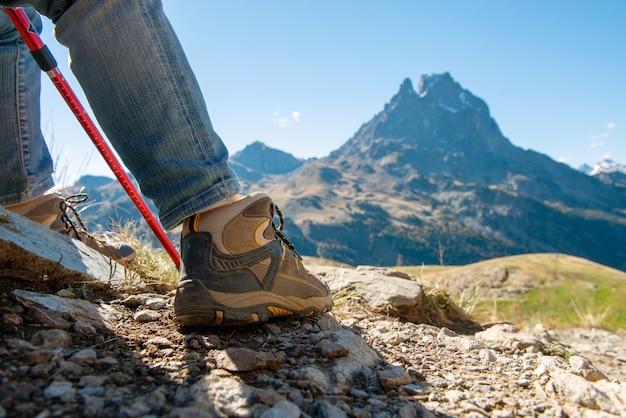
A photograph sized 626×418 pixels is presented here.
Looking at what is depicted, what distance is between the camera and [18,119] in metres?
3.27

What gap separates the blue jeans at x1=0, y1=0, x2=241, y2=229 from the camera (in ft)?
6.89

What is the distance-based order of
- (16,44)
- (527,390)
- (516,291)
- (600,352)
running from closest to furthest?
(527,390) < (16,44) < (600,352) < (516,291)

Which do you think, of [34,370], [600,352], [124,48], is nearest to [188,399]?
[34,370]

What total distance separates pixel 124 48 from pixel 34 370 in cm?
154

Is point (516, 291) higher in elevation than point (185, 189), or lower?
lower

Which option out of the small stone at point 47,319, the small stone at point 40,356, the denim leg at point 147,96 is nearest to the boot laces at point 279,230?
the denim leg at point 147,96

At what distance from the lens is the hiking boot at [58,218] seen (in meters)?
3.62

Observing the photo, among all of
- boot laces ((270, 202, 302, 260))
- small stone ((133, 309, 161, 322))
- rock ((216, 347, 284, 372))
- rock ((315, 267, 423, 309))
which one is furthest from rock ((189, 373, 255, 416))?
rock ((315, 267, 423, 309))

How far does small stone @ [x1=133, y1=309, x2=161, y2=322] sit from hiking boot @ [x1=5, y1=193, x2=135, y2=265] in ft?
3.63

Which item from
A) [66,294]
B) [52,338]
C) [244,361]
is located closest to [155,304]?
[66,294]

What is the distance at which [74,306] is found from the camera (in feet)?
7.98

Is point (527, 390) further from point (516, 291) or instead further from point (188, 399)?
point (516, 291)

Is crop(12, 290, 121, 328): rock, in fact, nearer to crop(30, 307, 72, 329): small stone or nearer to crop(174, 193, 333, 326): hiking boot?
crop(30, 307, 72, 329): small stone

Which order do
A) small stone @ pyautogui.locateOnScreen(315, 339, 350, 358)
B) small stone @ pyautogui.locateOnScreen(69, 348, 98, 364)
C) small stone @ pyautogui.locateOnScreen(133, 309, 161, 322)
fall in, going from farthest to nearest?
small stone @ pyautogui.locateOnScreen(133, 309, 161, 322), small stone @ pyautogui.locateOnScreen(315, 339, 350, 358), small stone @ pyautogui.locateOnScreen(69, 348, 98, 364)
